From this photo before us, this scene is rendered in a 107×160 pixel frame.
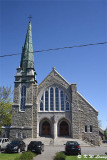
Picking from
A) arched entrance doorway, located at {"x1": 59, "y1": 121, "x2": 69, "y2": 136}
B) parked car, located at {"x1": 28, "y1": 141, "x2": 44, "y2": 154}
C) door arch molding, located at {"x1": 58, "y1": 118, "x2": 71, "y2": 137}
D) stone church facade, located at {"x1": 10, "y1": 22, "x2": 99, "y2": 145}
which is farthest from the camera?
arched entrance doorway, located at {"x1": 59, "y1": 121, "x2": 69, "y2": 136}

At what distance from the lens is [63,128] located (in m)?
29.9

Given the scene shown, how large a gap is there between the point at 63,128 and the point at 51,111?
3885mm

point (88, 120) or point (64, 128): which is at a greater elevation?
point (88, 120)

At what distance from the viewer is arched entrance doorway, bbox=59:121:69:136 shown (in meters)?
29.5

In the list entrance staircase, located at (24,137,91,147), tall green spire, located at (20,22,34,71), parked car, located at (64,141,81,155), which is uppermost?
tall green spire, located at (20,22,34,71)

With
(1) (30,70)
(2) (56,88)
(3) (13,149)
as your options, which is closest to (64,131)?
(2) (56,88)

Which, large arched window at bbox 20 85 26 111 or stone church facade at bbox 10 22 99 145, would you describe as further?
large arched window at bbox 20 85 26 111

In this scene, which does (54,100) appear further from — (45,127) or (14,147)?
(14,147)

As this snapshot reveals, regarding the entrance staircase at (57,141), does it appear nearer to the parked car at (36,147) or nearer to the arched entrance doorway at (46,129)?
the arched entrance doorway at (46,129)

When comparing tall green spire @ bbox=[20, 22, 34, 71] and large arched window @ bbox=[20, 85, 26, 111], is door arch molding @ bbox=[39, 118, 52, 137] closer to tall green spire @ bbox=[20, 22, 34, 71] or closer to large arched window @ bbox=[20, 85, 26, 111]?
large arched window @ bbox=[20, 85, 26, 111]

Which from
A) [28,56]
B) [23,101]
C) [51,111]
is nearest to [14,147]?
[51,111]

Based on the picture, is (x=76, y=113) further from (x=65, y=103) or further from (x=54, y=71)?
(x=54, y=71)

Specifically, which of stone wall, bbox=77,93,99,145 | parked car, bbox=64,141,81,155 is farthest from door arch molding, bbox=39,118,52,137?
parked car, bbox=64,141,81,155

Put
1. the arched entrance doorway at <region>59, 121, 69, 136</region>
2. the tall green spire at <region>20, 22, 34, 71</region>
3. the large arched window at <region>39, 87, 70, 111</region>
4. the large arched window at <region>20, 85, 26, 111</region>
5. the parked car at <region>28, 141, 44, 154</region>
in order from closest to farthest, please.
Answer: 1. the parked car at <region>28, 141, 44, 154</region>
2. the arched entrance doorway at <region>59, 121, 69, 136</region>
3. the large arched window at <region>39, 87, 70, 111</region>
4. the large arched window at <region>20, 85, 26, 111</region>
5. the tall green spire at <region>20, 22, 34, 71</region>
